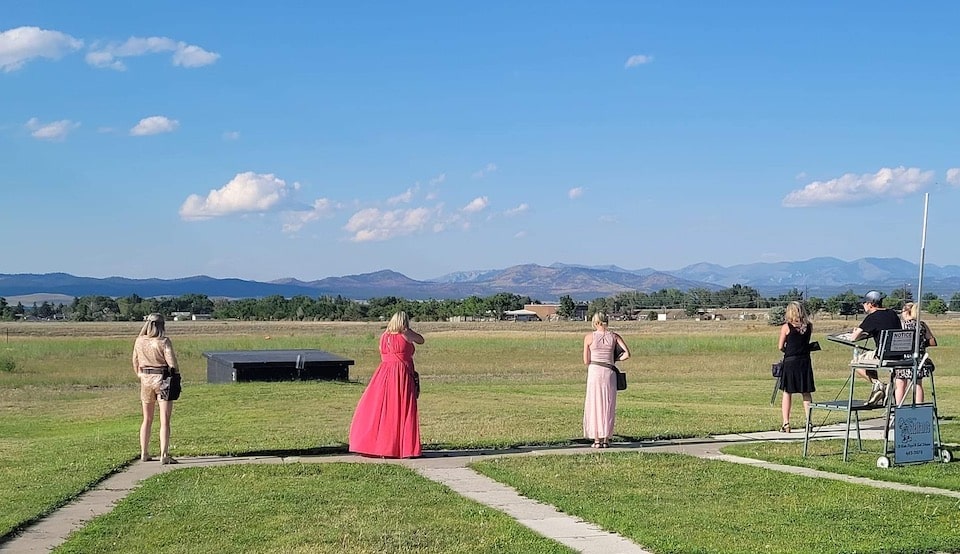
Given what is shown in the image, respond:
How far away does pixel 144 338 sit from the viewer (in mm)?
11453

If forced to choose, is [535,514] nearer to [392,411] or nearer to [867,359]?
[392,411]

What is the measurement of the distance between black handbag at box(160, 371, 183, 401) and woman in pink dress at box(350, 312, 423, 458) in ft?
6.66

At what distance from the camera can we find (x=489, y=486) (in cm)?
1007

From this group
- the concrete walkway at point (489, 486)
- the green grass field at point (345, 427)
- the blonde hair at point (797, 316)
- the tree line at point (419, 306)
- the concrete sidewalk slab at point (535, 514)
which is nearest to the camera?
the concrete sidewalk slab at point (535, 514)

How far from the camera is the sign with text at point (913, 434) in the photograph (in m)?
11.1

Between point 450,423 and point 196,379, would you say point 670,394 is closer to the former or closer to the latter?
point 450,423

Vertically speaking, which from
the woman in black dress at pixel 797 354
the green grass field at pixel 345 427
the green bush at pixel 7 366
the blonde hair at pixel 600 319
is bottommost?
the green bush at pixel 7 366

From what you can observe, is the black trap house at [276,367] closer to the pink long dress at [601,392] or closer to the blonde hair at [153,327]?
the blonde hair at [153,327]

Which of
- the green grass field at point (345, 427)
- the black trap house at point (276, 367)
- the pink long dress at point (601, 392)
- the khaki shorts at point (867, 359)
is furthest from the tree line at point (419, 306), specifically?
the khaki shorts at point (867, 359)

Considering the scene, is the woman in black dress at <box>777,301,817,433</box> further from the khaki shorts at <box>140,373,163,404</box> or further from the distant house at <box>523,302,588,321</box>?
the distant house at <box>523,302,588,321</box>

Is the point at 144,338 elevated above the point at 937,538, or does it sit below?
above

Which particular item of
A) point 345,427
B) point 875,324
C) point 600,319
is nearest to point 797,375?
point 875,324

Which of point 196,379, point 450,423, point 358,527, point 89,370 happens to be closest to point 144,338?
point 358,527

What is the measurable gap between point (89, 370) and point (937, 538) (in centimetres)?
3653
